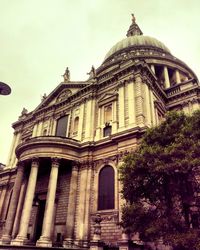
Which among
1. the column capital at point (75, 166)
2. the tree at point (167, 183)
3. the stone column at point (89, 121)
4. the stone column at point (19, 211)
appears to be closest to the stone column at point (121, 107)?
the stone column at point (89, 121)

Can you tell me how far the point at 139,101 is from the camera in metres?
22.2

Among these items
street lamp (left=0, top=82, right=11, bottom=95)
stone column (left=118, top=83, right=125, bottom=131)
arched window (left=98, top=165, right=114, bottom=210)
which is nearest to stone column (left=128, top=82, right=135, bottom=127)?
stone column (left=118, top=83, right=125, bottom=131)

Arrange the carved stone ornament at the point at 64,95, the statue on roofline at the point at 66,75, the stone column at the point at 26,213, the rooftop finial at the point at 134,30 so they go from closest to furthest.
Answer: the stone column at the point at 26,213 < the carved stone ornament at the point at 64,95 < the statue on roofline at the point at 66,75 < the rooftop finial at the point at 134,30

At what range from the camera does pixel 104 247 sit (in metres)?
14.6

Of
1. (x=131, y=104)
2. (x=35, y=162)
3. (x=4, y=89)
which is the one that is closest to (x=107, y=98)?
(x=131, y=104)

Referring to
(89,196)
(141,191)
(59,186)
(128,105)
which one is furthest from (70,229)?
(128,105)

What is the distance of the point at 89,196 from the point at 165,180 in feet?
32.1

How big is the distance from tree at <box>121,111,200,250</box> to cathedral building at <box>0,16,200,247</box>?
447 cm

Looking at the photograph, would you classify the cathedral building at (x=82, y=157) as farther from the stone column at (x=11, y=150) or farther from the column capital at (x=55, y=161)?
the stone column at (x=11, y=150)

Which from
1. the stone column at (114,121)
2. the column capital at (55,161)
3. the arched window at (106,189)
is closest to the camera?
the arched window at (106,189)

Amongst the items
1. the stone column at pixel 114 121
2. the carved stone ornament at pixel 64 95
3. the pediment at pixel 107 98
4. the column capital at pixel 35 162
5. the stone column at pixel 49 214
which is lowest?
the stone column at pixel 49 214

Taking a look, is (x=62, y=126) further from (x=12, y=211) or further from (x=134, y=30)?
(x=134, y=30)

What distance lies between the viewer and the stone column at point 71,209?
61.4 feet

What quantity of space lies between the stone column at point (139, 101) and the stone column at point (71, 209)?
749cm
